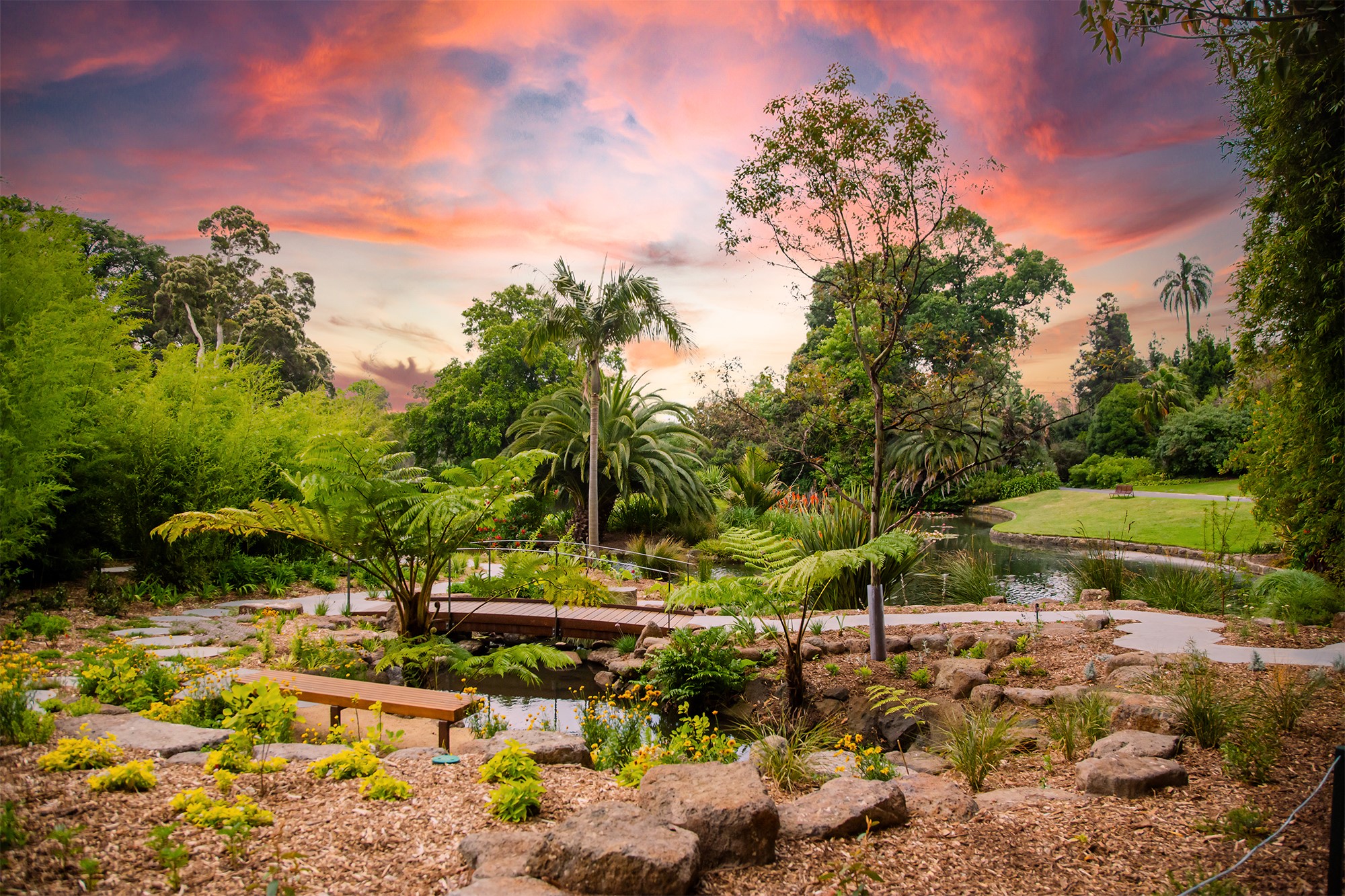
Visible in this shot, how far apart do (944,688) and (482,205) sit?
7.41 m

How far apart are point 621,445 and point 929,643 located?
8.82 m

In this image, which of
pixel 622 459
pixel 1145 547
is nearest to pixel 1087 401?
pixel 1145 547

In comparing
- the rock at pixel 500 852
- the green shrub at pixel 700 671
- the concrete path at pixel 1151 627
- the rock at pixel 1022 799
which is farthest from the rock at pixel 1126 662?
the rock at pixel 500 852

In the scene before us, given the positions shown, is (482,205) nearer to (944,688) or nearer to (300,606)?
(300,606)

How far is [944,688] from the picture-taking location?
14.8ft

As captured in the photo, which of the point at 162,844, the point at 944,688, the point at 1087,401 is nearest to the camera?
the point at 162,844

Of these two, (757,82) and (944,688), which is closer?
(944,688)

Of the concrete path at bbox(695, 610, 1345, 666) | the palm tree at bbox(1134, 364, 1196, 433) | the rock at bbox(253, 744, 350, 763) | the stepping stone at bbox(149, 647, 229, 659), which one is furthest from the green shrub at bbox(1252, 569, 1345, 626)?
the palm tree at bbox(1134, 364, 1196, 433)

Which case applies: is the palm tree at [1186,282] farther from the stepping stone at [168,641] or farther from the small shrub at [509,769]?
the stepping stone at [168,641]

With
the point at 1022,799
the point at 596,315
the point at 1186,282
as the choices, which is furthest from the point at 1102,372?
the point at 1022,799

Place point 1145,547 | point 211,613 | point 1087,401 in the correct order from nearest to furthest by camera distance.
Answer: point 211,613 < point 1145,547 < point 1087,401

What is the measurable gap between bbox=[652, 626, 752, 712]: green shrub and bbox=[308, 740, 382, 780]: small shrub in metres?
2.51

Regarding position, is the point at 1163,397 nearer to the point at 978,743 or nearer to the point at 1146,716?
the point at 1146,716

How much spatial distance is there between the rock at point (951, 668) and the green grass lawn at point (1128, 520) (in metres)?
5.25
